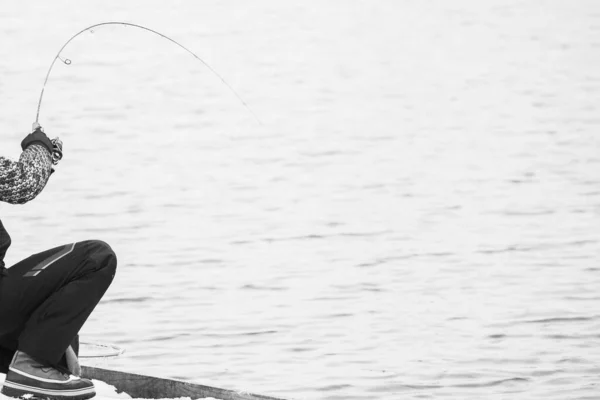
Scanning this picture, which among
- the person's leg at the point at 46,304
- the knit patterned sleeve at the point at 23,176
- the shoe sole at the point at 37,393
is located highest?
the knit patterned sleeve at the point at 23,176

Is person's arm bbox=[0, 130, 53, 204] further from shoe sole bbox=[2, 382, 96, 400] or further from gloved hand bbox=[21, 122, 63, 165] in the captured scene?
shoe sole bbox=[2, 382, 96, 400]

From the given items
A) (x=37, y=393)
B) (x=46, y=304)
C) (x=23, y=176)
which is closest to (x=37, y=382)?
(x=37, y=393)

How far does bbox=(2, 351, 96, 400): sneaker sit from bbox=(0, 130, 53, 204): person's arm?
1.37ft

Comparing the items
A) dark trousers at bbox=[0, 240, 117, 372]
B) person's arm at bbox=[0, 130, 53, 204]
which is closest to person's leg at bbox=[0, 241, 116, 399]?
dark trousers at bbox=[0, 240, 117, 372]

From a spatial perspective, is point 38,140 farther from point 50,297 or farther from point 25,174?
point 50,297

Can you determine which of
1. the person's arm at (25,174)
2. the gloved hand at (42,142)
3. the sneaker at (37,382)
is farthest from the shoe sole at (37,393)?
the gloved hand at (42,142)

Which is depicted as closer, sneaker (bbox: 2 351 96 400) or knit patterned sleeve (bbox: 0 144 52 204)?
knit patterned sleeve (bbox: 0 144 52 204)

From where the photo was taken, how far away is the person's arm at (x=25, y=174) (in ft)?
10.8

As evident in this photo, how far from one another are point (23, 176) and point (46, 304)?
34cm

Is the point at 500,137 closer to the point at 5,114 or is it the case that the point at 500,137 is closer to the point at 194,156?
the point at 194,156

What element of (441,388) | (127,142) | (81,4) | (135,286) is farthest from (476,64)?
(441,388)

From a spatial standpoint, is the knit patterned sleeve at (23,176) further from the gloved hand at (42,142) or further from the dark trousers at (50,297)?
the dark trousers at (50,297)

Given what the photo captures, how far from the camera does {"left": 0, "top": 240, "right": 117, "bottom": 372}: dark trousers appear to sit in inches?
133

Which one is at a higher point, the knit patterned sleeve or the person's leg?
the knit patterned sleeve
